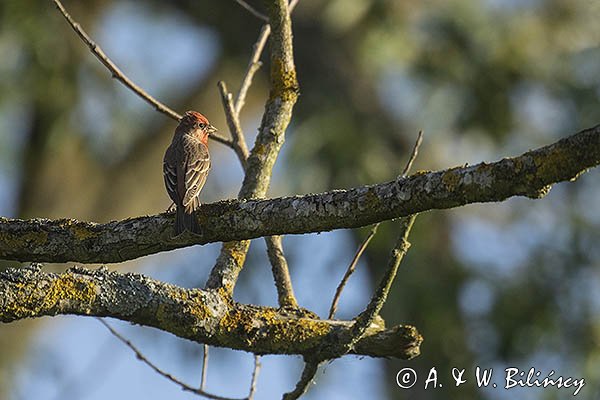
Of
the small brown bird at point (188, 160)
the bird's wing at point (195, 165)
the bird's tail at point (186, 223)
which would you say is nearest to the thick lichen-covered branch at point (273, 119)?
the small brown bird at point (188, 160)

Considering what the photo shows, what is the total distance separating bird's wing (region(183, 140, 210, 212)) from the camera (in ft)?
17.0

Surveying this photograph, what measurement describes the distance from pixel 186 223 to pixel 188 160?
6.42 ft

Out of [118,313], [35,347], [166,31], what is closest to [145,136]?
[166,31]

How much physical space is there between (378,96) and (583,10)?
8.97 ft

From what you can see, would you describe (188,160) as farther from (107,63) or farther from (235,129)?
(107,63)

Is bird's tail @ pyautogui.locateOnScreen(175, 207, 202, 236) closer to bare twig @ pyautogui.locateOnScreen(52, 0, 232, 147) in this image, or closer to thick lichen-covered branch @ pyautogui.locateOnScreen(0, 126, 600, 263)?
thick lichen-covered branch @ pyautogui.locateOnScreen(0, 126, 600, 263)

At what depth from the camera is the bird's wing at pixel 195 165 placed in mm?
5191

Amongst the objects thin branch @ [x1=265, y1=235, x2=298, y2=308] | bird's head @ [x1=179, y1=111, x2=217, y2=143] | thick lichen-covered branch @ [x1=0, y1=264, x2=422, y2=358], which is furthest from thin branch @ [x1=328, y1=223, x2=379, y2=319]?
bird's head @ [x1=179, y1=111, x2=217, y2=143]

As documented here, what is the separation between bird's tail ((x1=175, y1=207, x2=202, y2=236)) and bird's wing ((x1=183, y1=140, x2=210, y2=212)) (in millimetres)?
1266

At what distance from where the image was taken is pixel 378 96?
13.2m

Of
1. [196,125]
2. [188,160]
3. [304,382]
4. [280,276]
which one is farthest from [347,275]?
[196,125]

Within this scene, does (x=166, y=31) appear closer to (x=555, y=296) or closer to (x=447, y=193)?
(x=555, y=296)

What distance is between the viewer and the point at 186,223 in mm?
3615

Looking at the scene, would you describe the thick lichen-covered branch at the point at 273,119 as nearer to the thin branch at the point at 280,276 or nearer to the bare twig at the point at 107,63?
the thin branch at the point at 280,276
